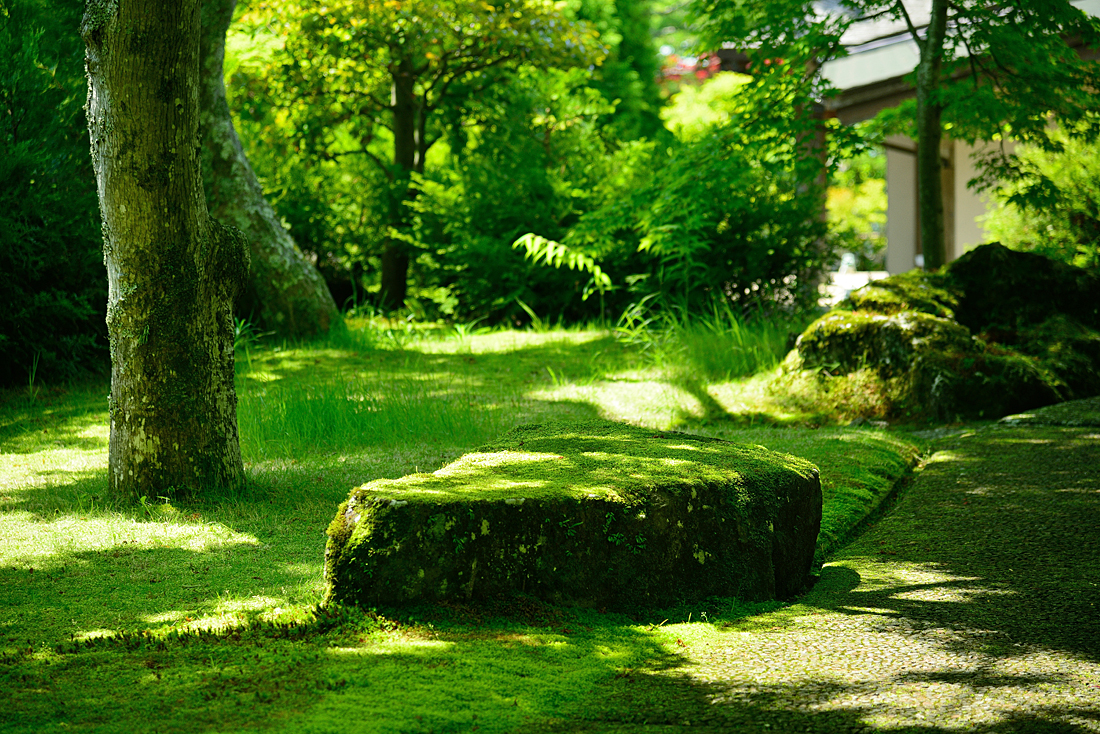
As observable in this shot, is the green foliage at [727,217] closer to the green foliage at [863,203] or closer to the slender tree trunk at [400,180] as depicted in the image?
the slender tree trunk at [400,180]

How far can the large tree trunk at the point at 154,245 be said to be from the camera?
430 cm

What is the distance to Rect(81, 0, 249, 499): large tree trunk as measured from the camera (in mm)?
4297

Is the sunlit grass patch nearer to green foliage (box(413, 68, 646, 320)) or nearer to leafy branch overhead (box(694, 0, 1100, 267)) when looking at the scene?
leafy branch overhead (box(694, 0, 1100, 267))

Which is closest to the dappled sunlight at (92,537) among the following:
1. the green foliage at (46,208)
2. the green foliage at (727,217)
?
the green foliage at (46,208)

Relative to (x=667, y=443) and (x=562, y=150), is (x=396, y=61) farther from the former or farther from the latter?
(x=667, y=443)

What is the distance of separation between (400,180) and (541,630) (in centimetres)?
1096

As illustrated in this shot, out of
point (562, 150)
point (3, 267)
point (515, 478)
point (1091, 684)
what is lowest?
point (1091, 684)

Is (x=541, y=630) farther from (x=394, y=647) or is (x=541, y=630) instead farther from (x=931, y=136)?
(x=931, y=136)

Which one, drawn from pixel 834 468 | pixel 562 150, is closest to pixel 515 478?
pixel 834 468

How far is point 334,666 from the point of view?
Answer: 8.50ft

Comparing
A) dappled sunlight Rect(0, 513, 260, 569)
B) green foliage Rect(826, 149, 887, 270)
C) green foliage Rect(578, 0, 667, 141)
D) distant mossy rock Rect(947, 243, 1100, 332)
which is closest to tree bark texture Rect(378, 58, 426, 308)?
distant mossy rock Rect(947, 243, 1100, 332)

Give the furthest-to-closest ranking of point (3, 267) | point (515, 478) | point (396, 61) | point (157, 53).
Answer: point (396, 61)
point (3, 267)
point (157, 53)
point (515, 478)

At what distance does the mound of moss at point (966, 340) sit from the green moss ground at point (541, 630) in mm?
1325

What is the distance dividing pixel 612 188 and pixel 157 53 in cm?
791
